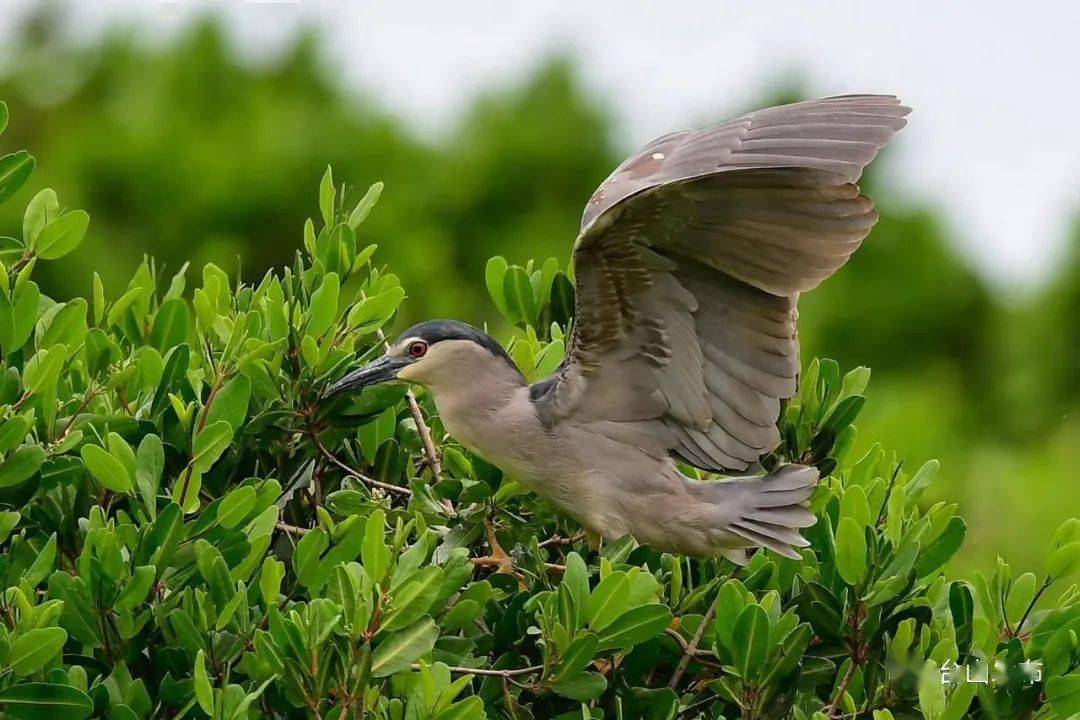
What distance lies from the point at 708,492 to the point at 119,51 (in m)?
11.2

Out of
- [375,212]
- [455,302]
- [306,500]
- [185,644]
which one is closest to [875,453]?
[306,500]

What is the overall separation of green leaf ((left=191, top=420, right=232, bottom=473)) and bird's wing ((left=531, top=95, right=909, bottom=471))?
941 millimetres

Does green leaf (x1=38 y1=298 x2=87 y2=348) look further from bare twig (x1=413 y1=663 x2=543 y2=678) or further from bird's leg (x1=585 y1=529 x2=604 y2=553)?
bird's leg (x1=585 y1=529 x2=604 y2=553)

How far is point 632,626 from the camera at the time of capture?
255cm

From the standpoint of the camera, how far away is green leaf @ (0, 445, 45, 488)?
2.55m

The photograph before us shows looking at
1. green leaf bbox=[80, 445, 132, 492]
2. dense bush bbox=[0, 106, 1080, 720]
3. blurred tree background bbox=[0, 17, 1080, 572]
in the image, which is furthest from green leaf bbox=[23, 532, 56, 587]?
blurred tree background bbox=[0, 17, 1080, 572]

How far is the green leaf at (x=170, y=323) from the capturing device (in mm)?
3324

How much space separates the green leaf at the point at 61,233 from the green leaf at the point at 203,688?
1.04 meters

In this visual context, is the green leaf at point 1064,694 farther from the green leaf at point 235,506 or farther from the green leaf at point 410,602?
the green leaf at point 235,506

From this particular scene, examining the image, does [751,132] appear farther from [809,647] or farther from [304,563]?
[304,563]

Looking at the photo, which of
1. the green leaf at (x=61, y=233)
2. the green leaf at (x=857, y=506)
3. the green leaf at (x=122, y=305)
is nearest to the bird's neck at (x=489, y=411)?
the green leaf at (x=122, y=305)

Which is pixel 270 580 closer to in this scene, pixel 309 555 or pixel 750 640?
pixel 309 555

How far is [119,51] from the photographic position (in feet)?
44.9

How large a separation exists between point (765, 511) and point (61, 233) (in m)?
1.45
